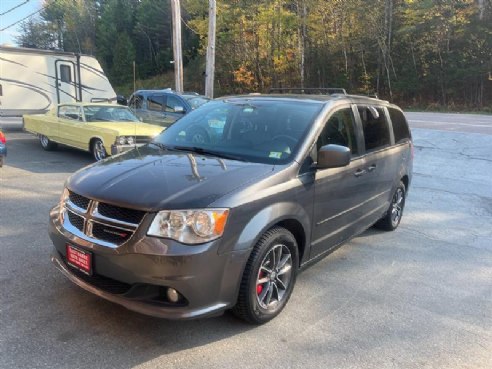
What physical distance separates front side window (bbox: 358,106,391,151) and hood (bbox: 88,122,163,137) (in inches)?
214

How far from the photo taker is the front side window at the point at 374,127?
494 centimetres

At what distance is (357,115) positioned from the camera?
482cm

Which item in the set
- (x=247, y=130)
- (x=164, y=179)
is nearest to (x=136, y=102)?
(x=247, y=130)

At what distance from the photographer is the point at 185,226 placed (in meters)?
2.99

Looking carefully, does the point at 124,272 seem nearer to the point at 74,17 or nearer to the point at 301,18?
the point at 301,18

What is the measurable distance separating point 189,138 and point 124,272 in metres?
1.78

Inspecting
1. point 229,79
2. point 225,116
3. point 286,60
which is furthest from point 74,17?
→ point 225,116

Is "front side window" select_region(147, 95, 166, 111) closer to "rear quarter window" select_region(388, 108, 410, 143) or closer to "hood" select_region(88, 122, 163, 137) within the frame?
"hood" select_region(88, 122, 163, 137)

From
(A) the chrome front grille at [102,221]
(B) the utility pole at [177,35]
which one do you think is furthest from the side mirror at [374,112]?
(B) the utility pole at [177,35]

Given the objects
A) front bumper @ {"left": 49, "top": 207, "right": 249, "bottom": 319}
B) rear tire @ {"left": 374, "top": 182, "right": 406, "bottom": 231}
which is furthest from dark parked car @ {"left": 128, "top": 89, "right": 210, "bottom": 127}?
front bumper @ {"left": 49, "top": 207, "right": 249, "bottom": 319}

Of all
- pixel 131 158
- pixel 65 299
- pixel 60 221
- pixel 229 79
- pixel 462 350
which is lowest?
pixel 462 350

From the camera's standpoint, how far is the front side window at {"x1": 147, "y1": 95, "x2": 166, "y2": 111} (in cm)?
1290

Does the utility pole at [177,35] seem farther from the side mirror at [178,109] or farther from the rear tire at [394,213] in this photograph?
the rear tire at [394,213]

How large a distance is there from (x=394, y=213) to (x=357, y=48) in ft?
115
